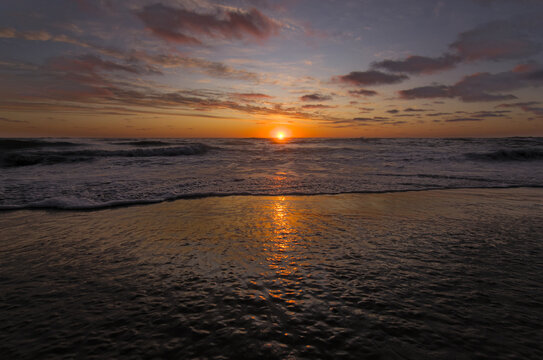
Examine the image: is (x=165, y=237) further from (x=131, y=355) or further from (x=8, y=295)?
(x=131, y=355)

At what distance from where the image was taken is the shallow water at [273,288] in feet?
5.46

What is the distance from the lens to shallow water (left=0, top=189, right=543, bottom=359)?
1664 millimetres

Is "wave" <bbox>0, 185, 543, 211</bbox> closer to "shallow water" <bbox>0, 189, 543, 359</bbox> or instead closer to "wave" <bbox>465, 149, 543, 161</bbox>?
"shallow water" <bbox>0, 189, 543, 359</bbox>

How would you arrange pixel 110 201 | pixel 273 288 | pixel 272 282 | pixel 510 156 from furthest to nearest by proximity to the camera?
pixel 510 156 → pixel 110 201 → pixel 272 282 → pixel 273 288

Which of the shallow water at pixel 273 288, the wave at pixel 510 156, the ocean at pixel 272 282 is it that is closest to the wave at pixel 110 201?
the ocean at pixel 272 282

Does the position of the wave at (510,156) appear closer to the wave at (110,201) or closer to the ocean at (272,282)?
the wave at (110,201)

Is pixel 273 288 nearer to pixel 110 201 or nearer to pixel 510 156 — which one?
pixel 110 201

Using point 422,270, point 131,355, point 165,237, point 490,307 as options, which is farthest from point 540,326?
A: point 165,237

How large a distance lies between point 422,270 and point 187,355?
220 cm

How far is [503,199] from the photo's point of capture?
586cm

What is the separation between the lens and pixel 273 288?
228 cm

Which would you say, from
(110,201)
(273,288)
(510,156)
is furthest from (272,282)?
(510,156)

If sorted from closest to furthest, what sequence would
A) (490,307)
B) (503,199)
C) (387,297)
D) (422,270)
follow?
(490,307) < (387,297) < (422,270) < (503,199)

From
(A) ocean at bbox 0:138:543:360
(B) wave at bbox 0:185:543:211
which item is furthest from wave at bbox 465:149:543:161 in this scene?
(A) ocean at bbox 0:138:543:360
